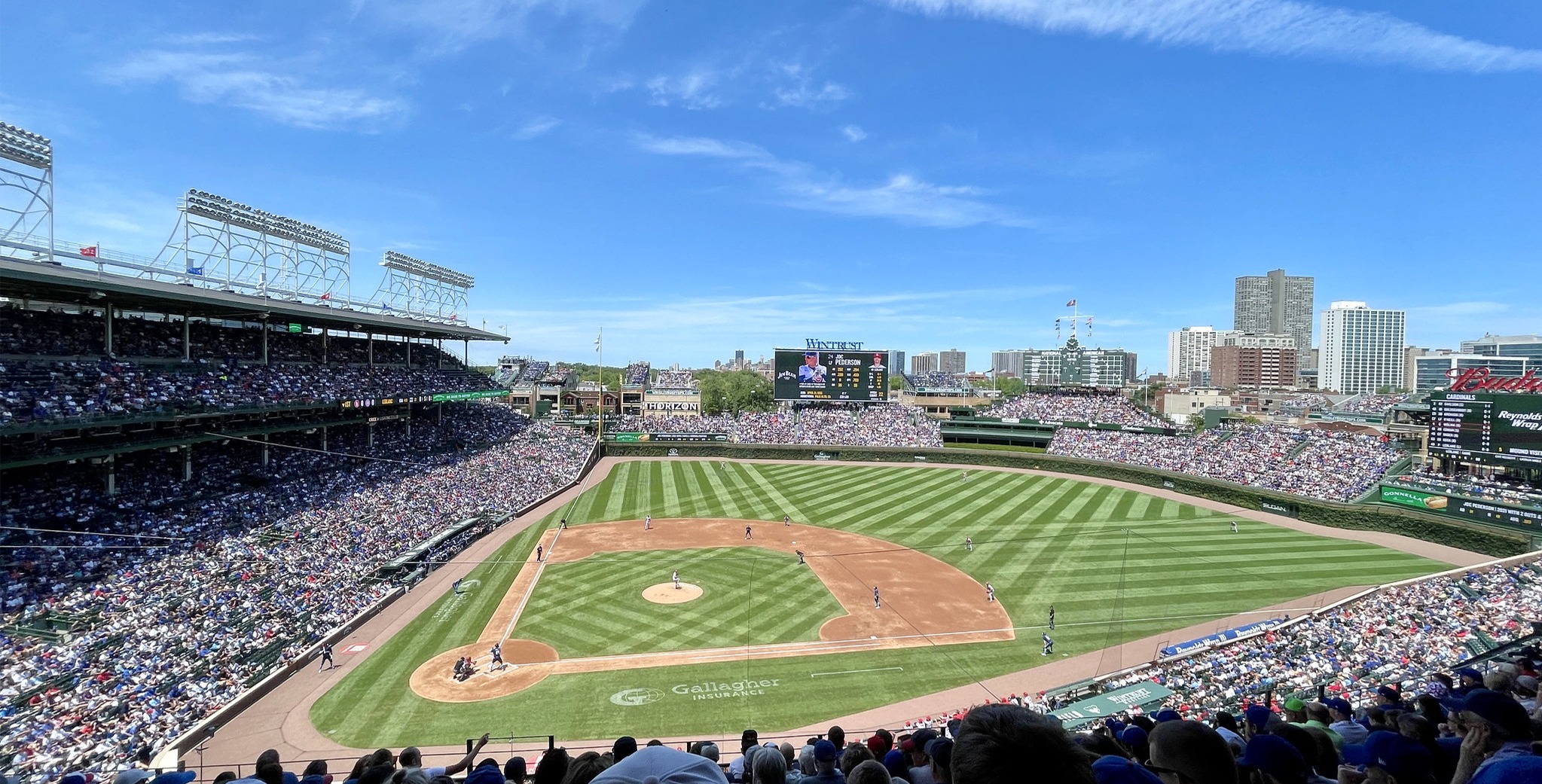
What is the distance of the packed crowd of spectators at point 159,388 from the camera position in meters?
22.3

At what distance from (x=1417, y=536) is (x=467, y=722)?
135 ft

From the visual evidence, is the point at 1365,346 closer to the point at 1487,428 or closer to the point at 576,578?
the point at 1487,428

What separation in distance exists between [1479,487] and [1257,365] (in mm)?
167391

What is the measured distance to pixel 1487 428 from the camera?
3256 cm

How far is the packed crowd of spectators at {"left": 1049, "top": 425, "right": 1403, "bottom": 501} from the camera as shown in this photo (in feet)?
125

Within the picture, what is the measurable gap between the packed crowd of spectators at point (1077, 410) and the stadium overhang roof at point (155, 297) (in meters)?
53.5

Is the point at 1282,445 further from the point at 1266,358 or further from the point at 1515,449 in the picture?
the point at 1266,358

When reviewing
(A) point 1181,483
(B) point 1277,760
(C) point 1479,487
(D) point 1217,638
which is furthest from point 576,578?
(C) point 1479,487

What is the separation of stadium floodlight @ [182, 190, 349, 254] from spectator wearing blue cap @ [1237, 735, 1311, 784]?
4136 centimetres

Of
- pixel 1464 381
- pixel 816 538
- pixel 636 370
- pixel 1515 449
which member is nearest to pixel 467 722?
pixel 816 538

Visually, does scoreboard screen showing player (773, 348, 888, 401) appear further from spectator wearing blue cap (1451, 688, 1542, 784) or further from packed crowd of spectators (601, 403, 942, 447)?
spectator wearing blue cap (1451, 688, 1542, 784)

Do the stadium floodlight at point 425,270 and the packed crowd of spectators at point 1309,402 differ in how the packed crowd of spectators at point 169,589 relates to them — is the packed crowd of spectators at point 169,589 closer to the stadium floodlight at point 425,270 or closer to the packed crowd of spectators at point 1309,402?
the stadium floodlight at point 425,270

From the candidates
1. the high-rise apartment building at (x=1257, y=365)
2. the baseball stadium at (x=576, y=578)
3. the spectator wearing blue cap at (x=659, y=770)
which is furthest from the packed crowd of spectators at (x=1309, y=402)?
the spectator wearing blue cap at (x=659, y=770)

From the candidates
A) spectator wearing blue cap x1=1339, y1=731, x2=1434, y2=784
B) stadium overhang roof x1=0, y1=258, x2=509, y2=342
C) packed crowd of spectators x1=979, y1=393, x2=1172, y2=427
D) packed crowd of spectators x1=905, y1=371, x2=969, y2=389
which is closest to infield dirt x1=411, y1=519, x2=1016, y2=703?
stadium overhang roof x1=0, y1=258, x2=509, y2=342
